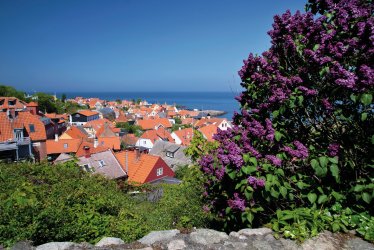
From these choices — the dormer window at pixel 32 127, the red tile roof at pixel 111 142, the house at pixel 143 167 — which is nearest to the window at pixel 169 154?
the red tile roof at pixel 111 142

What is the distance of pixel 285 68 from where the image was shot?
431 centimetres

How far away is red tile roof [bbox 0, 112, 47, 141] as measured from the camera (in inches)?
1300

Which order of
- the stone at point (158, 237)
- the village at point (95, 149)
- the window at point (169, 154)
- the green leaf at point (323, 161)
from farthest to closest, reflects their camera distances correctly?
the window at point (169, 154)
the village at point (95, 149)
the stone at point (158, 237)
the green leaf at point (323, 161)

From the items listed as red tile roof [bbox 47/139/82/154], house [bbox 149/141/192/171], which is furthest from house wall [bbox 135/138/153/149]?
red tile roof [bbox 47/139/82/154]

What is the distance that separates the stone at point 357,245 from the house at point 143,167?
78.7 feet

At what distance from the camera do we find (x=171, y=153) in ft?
138

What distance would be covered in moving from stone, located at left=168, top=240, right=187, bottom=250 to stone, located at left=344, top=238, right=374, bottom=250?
198cm

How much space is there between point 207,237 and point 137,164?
25.6m

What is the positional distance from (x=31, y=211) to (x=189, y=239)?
9.25 feet

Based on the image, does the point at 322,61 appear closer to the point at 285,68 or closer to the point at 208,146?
the point at 285,68

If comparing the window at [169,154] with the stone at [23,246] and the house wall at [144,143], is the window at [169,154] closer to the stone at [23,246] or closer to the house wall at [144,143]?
the house wall at [144,143]

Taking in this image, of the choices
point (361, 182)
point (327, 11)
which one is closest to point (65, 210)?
point (361, 182)

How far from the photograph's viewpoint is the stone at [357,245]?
3.33 meters

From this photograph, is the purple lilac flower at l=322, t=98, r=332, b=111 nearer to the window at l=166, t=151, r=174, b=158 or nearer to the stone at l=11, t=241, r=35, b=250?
the stone at l=11, t=241, r=35, b=250
